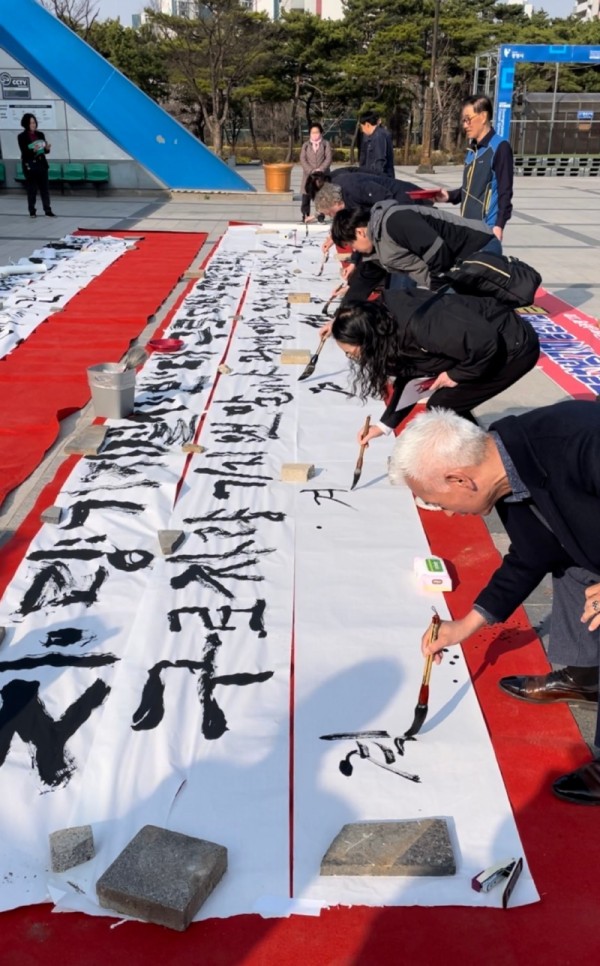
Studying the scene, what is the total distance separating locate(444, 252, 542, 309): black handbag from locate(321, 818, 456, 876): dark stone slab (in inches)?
86.6

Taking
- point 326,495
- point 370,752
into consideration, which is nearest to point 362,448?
point 326,495

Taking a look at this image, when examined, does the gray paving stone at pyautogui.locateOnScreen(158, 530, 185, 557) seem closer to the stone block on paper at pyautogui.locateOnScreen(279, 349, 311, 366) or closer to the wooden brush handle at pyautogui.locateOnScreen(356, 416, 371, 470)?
the wooden brush handle at pyautogui.locateOnScreen(356, 416, 371, 470)

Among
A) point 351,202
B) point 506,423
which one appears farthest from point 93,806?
point 351,202

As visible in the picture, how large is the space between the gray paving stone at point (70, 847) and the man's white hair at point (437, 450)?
43.6 inches

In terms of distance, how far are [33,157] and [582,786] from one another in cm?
1150

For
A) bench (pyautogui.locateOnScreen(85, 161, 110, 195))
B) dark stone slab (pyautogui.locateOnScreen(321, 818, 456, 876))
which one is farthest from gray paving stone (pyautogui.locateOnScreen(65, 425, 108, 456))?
bench (pyautogui.locateOnScreen(85, 161, 110, 195))

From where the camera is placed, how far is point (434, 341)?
10.2ft

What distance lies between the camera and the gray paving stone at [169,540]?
3.15 metres

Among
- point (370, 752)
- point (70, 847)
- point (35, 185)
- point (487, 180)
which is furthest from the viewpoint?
point (35, 185)

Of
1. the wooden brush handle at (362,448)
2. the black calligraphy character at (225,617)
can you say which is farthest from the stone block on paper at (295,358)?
the black calligraphy character at (225,617)

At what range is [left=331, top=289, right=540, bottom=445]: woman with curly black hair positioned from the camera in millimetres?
3041

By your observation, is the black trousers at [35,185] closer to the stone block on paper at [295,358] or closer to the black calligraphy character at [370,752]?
the stone block on paper at [295,358]

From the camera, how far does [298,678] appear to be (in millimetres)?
2496

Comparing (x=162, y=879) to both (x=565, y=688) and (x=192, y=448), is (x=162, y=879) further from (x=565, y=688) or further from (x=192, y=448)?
(x=192, y=448)
